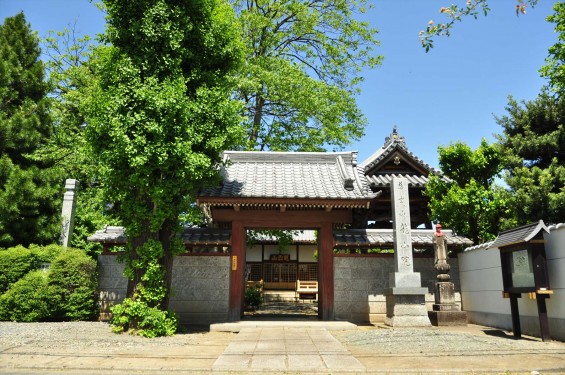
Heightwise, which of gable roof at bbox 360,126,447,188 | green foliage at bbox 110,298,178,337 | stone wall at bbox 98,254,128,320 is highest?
gable roof at bbox 360,126,447,188

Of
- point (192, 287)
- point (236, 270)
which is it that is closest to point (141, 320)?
point (192, 287)

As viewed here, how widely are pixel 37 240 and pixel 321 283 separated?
34.2 ft

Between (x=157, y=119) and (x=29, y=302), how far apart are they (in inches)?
270

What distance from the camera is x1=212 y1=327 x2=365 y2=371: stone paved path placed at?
19.0 feet

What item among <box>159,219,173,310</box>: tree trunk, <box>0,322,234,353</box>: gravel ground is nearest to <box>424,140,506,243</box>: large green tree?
<box>0,322,234,353</box>: gravel ground

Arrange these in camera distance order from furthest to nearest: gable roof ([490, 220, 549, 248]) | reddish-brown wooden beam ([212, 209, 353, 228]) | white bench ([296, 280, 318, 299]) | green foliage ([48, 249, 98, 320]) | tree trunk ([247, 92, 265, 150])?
white bench ([296, 280, 318, 299]) → tree trunk ([247, 92, 265, 150]) → reddish-brown wooden beam ([212, 209, 353, 228]) → green foliage ([48, 249, 98, 320]) → gable roof ([490, 220, 549, 248])

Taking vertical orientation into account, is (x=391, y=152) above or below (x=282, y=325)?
above

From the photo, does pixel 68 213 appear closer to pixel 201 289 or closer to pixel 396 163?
pixel 201 289

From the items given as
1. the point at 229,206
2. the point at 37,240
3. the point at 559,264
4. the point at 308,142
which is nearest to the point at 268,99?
the point at 308,142

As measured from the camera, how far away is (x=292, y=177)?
1377 centimetres

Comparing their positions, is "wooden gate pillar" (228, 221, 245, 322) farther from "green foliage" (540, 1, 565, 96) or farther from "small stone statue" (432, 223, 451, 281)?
"green foliage" (540, 1, 565, 96)

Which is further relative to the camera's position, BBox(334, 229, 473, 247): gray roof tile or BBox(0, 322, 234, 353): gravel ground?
BBox(334, 229, 473, 247): gray roof tile

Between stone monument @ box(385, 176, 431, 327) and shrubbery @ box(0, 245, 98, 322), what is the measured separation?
8913 millimetres

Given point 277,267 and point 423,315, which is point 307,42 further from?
point 423,315
